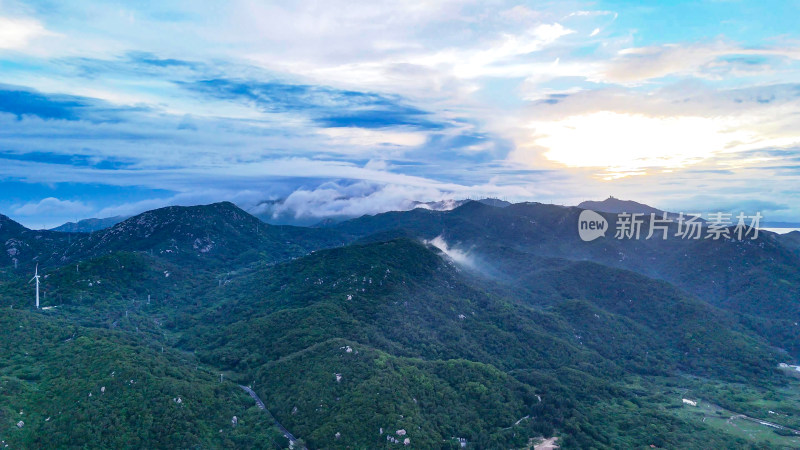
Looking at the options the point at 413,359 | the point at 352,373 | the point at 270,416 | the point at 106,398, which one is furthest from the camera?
the point at 413,359

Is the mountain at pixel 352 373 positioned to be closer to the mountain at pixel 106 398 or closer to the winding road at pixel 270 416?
the mountain at pixel 106 398

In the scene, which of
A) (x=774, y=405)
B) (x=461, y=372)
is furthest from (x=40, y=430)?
(x=774, y=405)

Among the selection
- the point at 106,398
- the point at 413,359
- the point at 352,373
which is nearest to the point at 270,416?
the point at 352,373

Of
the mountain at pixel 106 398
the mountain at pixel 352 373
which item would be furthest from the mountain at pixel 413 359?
the mountain at pixel 106 398

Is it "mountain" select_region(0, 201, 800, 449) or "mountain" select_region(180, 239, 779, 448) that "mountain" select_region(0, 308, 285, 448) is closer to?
"mountain" select_region(0, 201, 800, 449)

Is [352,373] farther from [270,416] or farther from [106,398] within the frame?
[106,398]

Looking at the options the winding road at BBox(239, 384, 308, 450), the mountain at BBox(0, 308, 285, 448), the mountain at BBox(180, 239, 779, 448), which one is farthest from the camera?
the mountain at BBox(180, 239, 779, 448)

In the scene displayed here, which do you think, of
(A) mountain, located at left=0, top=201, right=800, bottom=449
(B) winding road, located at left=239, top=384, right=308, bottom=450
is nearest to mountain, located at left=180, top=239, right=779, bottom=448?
(A) mountain, located at left=0, top=201, right=800, bottom=449

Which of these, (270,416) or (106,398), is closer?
(106,398)

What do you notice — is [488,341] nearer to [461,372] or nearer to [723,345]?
[461,372]

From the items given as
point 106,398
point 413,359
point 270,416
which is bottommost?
point 270,416

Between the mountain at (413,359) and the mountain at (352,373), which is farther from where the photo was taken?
the mountain at (413,359)
